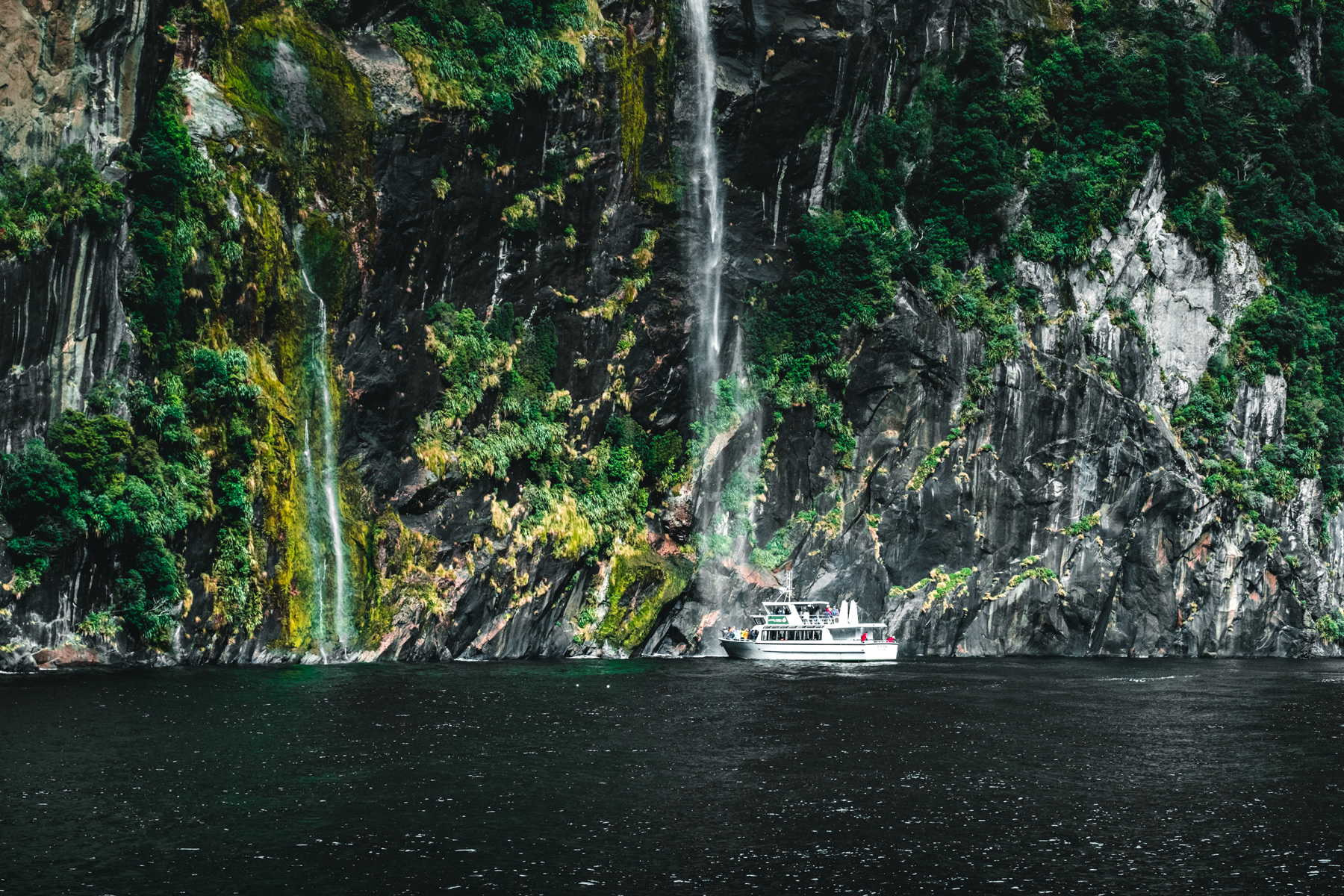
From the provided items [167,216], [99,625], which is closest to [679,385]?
[167,216]

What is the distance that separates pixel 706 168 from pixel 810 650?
21709mm

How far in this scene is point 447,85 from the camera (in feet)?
157

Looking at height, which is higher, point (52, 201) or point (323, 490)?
point (52, 201)

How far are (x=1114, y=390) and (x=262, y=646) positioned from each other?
40.4m

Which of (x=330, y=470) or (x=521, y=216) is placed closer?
(x=330, y=470)

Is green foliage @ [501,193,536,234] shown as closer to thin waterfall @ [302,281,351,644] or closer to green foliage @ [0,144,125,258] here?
thin waterfall @ [302,281,351,644]

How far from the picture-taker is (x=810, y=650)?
52719mm

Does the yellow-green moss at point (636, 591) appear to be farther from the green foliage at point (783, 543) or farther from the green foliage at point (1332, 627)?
the green foliage at point (1332, 627)

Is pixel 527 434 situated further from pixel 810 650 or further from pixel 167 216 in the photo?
pixel 167 216

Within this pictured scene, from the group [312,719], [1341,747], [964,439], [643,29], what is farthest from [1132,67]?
[312,719]

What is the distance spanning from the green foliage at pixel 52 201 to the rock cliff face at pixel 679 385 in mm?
578

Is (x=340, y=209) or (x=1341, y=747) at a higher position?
(x=340, y=209)

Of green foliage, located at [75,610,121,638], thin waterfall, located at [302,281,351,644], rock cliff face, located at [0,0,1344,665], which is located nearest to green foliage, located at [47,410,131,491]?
rock cliff face, located at [0,0,1344,665]

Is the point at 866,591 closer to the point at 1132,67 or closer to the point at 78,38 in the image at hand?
the point at 1132,67
